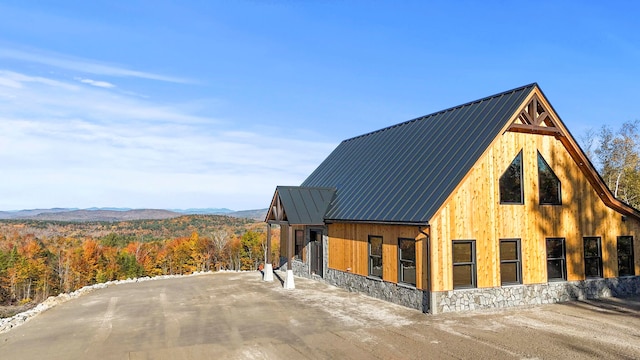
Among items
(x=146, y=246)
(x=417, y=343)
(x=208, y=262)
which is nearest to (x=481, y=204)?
(x=417, y=343)

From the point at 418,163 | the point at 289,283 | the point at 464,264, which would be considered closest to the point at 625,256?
the point at 464,264

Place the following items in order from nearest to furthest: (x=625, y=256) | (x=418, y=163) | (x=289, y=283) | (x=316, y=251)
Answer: (x=418, y=163) < (x=625, y=256) < (x=289, y=283) < (x=316, y=251)

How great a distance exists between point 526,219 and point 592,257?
386 centimetres

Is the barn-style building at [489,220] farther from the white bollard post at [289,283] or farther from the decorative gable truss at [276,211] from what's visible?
the decorative gable truss at [276,211]

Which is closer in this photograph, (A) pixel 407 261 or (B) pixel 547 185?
(A) pixel 407 261

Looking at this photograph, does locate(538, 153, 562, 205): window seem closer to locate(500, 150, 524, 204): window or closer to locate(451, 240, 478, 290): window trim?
locate(500, 150, 524, 204): window

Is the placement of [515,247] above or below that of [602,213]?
below

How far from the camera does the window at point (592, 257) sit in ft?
54.4

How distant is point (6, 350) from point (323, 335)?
7.88 meters

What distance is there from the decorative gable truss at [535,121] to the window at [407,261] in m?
5.54

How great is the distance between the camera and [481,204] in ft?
48.0

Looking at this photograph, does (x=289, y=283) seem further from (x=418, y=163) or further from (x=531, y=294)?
(x=531, y=294)

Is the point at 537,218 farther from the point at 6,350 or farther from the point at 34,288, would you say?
the point at 34,288

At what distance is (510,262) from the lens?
49.0 ft
